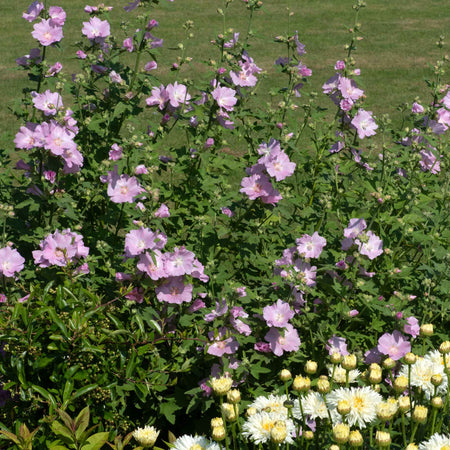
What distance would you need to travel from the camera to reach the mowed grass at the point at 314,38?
8.95 meters

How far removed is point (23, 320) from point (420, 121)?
7.24 feet

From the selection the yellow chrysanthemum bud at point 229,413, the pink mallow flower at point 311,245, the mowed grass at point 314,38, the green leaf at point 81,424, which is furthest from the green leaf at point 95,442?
the mowed grass at point 314,38

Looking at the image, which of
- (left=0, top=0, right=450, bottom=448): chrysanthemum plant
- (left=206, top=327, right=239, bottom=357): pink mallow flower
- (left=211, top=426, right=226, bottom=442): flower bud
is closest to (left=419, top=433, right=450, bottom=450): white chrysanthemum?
(left=0, top=0, right=450, bottom=448): chrysanthemum plant

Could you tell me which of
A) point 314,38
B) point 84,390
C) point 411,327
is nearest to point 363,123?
point 411,327

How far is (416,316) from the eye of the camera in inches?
117

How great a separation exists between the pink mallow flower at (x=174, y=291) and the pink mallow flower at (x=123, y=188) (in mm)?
353

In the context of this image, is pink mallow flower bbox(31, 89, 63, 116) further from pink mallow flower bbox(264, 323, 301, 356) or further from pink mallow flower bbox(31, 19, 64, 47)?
pink mallow flower bbox(264, 323, 301, 356)

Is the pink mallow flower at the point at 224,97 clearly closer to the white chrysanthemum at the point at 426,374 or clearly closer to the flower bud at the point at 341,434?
the white chrysanthemum at the point at 426,374

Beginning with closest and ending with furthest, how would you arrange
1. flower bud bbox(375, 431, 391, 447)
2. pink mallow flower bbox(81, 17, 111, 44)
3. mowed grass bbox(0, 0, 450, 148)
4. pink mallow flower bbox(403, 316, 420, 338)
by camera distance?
flower bud bbox(375, 431, 391, 447), pink mallow flower bbox(403, 316, 420, 338), pink mallow flower bbox(81, 17, 111, 44), mowed grass bbox(0, 0, 450, 148)

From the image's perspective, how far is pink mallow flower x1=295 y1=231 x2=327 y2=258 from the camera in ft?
9.02

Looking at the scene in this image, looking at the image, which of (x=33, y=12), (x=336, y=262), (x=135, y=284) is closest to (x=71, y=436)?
(x=135, y=284)

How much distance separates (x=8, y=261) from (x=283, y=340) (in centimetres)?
110

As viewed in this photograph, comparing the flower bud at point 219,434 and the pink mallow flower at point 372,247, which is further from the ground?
the flower bud at point 219,434

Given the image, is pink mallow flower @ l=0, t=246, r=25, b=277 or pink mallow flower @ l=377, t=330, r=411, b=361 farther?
pink mallow flower @ l=377, t=330, r=411, b=361
